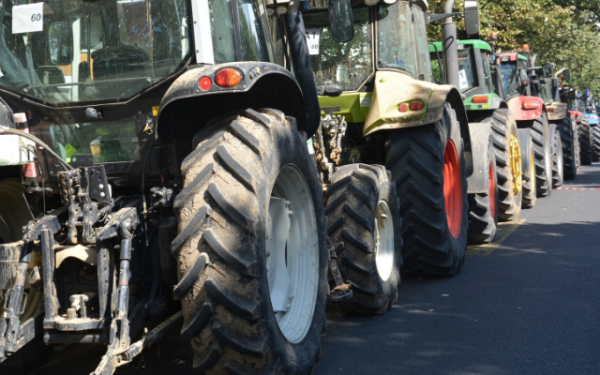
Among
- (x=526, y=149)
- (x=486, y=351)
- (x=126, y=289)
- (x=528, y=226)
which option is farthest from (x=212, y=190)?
(x=526, y=149)

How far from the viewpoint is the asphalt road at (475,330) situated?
14.1 ft

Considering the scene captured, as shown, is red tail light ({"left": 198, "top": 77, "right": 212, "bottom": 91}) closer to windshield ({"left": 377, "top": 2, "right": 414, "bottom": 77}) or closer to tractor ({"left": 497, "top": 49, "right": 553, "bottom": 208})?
windshield ({"left": 377, "top": 2, "right": 414, "bottom": 77})

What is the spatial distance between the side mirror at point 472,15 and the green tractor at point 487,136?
0.77 m

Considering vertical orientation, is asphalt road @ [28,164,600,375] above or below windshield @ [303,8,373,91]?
below

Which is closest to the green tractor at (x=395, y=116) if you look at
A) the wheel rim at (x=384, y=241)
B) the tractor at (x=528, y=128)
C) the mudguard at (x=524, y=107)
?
the wheel rim at (x=384, y=241)

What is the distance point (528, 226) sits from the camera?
9.41 meters

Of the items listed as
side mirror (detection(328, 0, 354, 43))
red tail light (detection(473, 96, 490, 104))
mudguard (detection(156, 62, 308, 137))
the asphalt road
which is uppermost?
side mirror (detection(328, 0, 354, 43))

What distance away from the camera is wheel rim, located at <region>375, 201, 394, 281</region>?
5.67m

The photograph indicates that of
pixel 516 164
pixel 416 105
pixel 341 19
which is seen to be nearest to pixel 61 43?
pixel 341 19

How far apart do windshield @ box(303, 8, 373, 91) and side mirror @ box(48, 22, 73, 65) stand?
9.97 ft

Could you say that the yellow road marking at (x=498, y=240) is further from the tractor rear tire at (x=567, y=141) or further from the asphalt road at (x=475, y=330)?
the tractor rear tire at (x=567, y=141)

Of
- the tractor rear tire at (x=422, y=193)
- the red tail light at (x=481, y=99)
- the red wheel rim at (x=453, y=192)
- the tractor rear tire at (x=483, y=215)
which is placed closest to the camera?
the tractor rear tire at (x=422, y=193)

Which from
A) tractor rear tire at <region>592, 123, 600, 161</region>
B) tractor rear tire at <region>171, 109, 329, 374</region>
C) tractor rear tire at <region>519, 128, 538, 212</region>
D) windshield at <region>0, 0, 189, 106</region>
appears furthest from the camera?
tractor rear tire at <region>592, 123, 600, 161</region>

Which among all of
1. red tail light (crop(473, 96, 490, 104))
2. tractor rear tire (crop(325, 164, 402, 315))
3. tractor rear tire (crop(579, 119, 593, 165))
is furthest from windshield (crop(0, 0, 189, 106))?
tractor rear tire (crop(579, 119, 593, 165))
